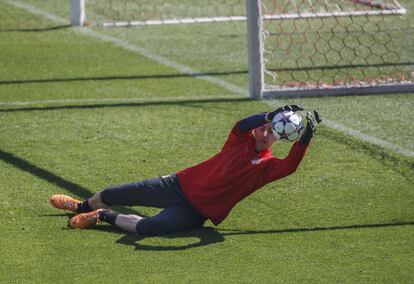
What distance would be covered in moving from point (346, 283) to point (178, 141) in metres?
4.49

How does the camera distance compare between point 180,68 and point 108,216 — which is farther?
point 180,68

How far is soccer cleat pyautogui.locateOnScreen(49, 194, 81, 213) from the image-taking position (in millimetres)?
10094

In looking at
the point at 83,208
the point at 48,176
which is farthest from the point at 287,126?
the point at 48,176

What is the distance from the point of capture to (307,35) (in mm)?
18328

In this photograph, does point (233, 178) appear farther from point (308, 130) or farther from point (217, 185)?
point (308, 130)

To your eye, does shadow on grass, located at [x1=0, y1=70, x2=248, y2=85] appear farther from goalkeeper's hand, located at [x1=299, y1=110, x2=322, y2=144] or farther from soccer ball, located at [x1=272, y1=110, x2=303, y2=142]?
goalkeeper's hand, located at [x1=299, y1=110, x2=322, y2=144]

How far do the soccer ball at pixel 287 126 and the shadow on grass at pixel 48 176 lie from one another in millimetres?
1534

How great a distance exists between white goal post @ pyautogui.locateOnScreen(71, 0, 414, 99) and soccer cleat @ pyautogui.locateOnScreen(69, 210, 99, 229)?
5.17 meters

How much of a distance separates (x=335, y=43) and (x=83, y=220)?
29.1 feet

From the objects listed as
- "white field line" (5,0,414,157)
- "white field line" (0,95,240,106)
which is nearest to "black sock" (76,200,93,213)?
"white field line" (5,0,414,157)

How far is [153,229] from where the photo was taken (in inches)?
Result: 376

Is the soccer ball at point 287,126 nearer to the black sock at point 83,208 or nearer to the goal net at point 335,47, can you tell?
the black sock at point 83,208

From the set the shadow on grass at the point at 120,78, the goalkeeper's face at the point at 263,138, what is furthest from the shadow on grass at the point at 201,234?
the shadow on grass at the point at 120,78

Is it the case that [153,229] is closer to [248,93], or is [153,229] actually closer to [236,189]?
[236,189]
